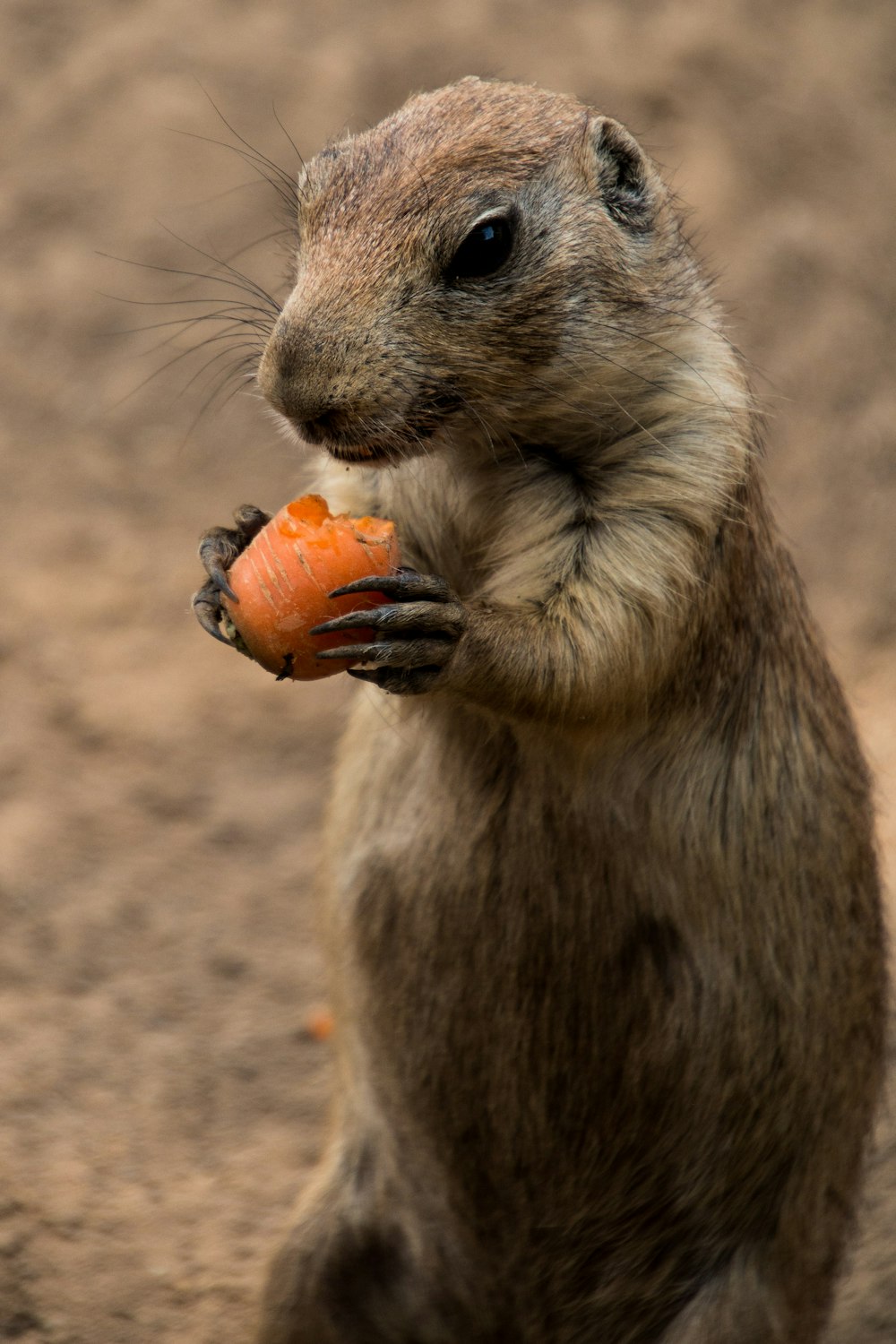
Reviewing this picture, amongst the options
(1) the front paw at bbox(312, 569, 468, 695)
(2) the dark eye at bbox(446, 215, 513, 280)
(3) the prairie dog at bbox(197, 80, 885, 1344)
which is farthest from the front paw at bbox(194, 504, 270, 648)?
(2) the dark eye at bbox(446, 215, 513, 280)

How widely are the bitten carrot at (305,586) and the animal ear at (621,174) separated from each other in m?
0.96

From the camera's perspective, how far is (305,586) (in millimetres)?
3168

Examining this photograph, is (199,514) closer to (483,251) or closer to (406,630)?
(483,251)

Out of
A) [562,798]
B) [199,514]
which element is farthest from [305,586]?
[199,514]

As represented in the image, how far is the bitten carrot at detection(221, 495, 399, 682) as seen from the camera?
3.15 meters

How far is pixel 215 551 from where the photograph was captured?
11.9 ft

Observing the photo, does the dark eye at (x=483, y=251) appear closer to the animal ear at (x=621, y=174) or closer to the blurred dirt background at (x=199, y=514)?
the animal ear at (x=621, y=174)

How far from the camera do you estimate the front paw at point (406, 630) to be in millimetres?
3012

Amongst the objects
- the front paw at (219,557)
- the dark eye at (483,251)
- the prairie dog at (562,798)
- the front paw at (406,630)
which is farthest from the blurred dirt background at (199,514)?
the dark eye at (483,251)

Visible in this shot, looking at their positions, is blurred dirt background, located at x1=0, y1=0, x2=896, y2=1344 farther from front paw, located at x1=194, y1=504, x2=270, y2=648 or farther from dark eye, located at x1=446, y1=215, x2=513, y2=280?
dark eye, located at x1=446, y1=215, x2=513, y2=280

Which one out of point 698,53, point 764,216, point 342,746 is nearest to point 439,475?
point 342,746

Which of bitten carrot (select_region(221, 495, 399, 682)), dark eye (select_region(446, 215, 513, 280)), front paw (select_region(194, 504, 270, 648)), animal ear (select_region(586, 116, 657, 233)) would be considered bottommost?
bitten carrot (select_region(221, 495, 399, 682))

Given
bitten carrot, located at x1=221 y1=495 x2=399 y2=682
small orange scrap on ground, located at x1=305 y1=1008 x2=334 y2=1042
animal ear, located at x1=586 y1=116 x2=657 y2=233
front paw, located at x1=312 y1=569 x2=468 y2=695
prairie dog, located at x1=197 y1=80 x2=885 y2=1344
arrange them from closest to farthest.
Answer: front paw, located at x1=312 y1=569 x2=468 y2=695 → bitten carrot, located at x1=221 y1=495 x2=399 y2=682 → prairie dog, located at x1=197 y1=80 x2=885 y2=1344 → animal ear, located at x1=586 y1=116 x2=657 y2=233 → small orange scrap on ground, located at x1=305 y1=1008 x2=334 y2=1042

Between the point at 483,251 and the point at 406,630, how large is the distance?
2.79 feet
